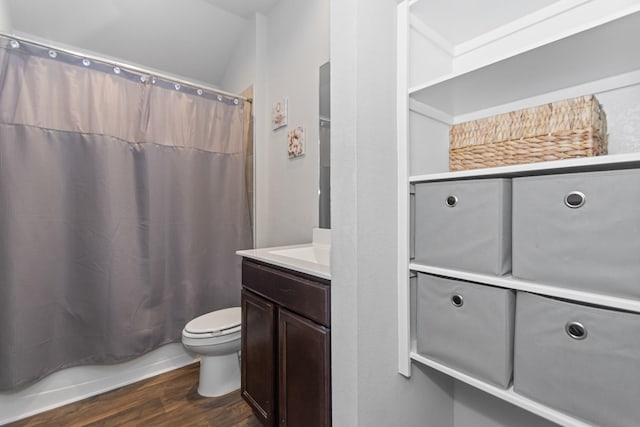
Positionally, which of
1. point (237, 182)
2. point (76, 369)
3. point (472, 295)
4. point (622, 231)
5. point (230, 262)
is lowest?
point (76, 369)

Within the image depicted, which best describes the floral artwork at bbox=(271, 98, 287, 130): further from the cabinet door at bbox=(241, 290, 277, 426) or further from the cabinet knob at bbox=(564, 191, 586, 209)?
the cabinet knob at bbox=(564, 191, 586, 209)

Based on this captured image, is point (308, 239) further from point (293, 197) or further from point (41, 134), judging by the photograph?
point (41, 134)

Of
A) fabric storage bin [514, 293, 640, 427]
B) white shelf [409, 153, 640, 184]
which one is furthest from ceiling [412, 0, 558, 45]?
fabric storage bin [514, 293, 640, 427]

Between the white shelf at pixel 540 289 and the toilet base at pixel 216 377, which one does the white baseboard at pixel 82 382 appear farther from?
the white shelf at pixel 540 289

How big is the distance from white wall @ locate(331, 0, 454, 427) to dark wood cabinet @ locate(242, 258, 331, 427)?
7cm

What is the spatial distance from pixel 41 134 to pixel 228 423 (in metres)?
1.90

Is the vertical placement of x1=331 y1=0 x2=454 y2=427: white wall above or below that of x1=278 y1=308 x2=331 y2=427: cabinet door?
above

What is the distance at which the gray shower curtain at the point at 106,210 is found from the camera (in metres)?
1.61

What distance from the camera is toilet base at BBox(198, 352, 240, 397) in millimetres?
1814

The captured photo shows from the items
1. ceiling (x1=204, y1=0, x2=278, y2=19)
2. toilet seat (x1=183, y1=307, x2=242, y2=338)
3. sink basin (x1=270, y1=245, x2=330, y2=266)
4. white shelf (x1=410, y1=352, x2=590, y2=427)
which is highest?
ceiling (x1=204, y1=0, x2=278, y2=19)

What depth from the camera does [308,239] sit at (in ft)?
6.43

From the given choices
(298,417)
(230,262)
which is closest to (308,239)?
(230,262)

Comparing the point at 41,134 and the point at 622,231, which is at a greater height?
the point at 41,134

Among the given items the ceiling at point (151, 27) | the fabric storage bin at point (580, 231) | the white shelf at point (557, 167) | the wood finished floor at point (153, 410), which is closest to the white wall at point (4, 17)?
the ceiling at point (151, 27)
